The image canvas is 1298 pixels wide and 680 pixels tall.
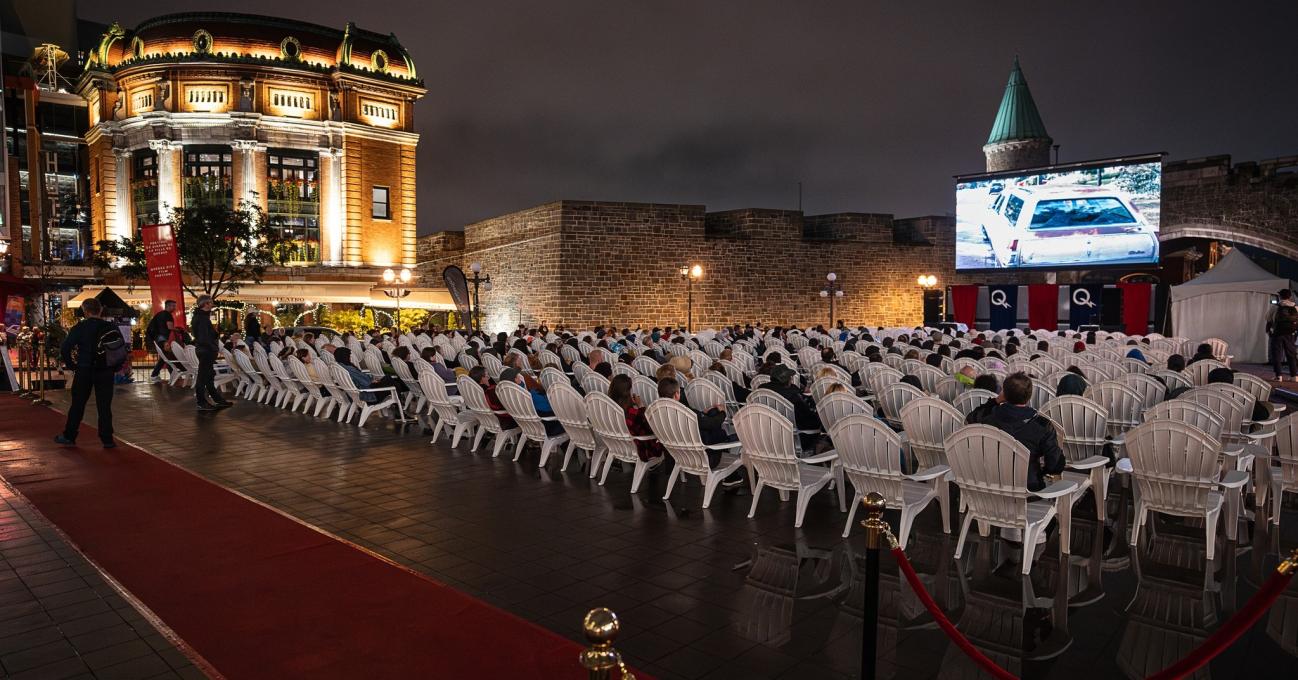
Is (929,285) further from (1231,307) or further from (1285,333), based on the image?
(1285,333)

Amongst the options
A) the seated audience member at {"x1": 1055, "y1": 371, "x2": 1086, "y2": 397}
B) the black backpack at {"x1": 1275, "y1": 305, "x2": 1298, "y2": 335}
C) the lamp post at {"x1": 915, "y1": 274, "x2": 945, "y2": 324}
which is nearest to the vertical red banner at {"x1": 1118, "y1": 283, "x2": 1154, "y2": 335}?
the lamp post at {"x1": 915, "y1": 274, "x2": 945, "y2": 324}

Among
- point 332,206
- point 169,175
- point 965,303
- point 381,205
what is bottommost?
point 965,303

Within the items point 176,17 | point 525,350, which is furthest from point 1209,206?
point 176,17

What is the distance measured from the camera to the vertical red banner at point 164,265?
15445 millimetres

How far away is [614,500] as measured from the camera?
700cm

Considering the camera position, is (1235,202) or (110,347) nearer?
(110,347)

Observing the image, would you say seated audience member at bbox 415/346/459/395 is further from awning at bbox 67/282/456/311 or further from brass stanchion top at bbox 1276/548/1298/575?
awning at bbox 67/282/456/311

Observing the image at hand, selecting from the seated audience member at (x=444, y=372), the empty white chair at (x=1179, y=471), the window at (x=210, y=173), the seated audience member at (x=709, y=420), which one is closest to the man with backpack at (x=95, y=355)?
the seated audience member at (x=444, y=372)

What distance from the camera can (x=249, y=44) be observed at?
40406mm

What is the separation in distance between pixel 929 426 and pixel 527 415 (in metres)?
4.07

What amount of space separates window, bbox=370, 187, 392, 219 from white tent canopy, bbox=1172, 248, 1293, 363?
37.5 m

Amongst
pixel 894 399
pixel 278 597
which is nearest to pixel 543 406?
pixel 894 399

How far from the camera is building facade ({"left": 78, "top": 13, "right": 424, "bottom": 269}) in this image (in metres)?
39.8

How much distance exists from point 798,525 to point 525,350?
8.50m
